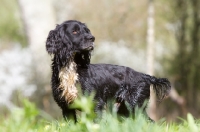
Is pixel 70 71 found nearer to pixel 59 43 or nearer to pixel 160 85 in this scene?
pixel 59 43

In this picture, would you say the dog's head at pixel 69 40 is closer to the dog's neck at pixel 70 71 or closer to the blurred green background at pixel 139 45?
the dog's neck at pixel 70 71

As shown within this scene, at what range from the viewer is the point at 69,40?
708 cm

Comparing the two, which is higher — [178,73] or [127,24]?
[127,24]

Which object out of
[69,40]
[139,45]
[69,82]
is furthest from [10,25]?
[69,82]

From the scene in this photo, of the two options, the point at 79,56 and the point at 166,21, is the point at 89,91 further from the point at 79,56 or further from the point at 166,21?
the point at 166,21

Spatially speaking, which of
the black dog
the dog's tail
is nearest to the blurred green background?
the dog's tail

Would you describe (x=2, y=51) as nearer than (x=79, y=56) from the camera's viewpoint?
No

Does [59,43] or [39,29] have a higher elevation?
[59,43]

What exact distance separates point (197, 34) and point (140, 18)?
7.95 ft

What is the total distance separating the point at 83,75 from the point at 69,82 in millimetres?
251

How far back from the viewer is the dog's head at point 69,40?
6.99 metres

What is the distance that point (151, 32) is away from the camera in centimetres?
1727

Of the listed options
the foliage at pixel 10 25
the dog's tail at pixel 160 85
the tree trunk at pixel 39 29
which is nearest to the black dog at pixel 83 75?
Result: the dog's tail at pixel 160 85

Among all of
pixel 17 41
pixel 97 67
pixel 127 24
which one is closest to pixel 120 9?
pixel 127 24
